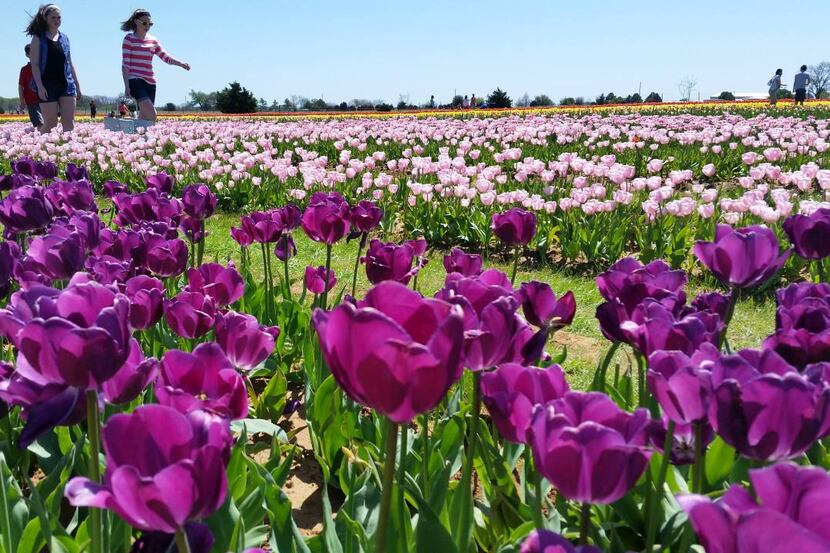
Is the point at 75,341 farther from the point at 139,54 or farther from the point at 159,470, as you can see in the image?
the point at 139,54

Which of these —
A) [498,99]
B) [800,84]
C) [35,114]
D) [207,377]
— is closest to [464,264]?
Answer: [207,377]

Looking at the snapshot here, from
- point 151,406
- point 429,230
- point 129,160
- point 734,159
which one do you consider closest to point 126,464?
point 151,406

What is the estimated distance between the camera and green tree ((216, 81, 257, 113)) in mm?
36906

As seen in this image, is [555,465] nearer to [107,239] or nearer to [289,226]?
[107,239]

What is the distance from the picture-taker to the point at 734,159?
10102 millimetres

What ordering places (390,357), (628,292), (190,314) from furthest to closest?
1. (190,314)
2. (628,292)
3. (390,357)

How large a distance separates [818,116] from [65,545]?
795 inches

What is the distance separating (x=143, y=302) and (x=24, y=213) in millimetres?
1353

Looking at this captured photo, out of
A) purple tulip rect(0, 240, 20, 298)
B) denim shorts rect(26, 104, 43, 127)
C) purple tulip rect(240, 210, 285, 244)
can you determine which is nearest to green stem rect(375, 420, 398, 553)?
purple tulip rect(0, 240, 20, 298)

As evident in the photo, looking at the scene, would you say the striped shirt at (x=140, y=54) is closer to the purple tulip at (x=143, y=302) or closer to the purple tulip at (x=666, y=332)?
the purple tulip at (x=143, y=302)

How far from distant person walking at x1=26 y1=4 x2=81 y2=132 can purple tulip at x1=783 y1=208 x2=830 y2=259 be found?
10.4 m

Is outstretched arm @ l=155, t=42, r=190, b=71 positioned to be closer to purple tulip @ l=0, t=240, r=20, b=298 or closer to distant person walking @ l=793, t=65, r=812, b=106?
purple tulip @ l=0, t=240, r=20, b=298

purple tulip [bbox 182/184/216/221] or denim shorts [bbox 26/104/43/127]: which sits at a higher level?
denim shorts [bbox 26/104/43/127]

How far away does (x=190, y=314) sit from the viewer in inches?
76.8
